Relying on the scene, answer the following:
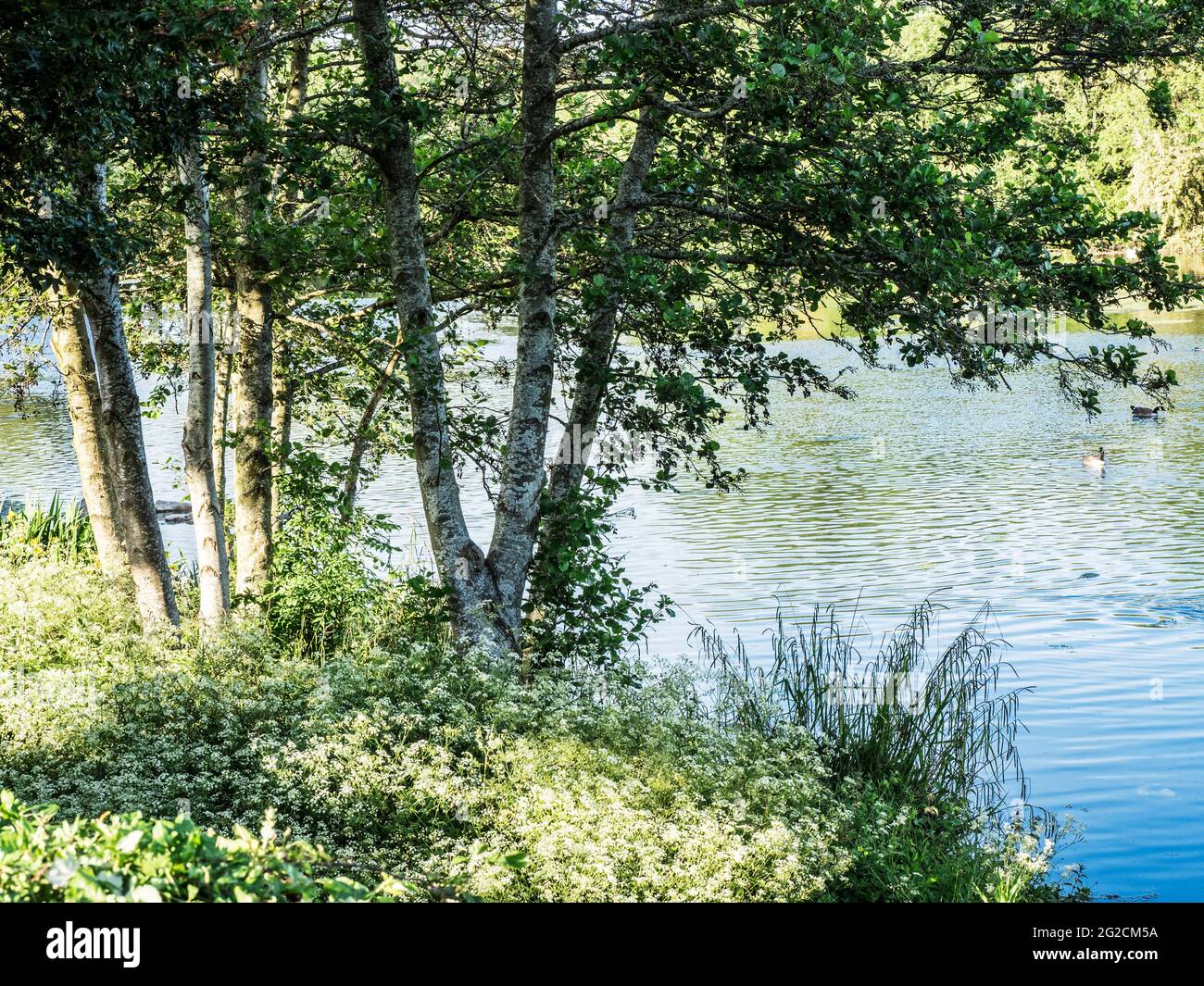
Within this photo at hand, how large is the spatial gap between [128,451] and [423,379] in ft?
9.36

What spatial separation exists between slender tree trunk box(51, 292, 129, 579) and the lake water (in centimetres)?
85

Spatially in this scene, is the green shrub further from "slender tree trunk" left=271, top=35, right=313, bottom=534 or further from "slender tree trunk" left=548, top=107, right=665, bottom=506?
"slender tree trunk" left=271, top=35, right=313, bottom=534

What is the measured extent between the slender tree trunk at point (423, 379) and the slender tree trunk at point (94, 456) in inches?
161

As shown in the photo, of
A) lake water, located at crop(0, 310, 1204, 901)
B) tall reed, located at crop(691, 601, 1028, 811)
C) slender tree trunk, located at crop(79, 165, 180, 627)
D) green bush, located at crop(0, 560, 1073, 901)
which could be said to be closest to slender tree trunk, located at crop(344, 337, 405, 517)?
slender tree trunk, located at crop(79, 165, 180, 627)

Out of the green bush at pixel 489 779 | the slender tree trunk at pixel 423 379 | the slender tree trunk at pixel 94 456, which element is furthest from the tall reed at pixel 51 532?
the slender tree trunk at pixel 423 379

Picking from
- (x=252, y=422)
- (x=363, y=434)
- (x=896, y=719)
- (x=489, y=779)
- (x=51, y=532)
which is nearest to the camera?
(x=489, y=779)

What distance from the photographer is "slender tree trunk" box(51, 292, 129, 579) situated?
12.2 m

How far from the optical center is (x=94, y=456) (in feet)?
41.3

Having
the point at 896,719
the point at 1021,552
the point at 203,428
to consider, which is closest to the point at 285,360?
the point at 203,428

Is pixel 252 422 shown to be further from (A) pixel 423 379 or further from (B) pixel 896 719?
(B) pixel 896 719

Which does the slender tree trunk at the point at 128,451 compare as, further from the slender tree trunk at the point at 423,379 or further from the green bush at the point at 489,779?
the slender tree trunk at the point at 423,379

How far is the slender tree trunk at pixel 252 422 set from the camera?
12820 millimetres

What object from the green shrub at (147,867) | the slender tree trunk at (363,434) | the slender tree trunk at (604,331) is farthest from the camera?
the slender tree trunk at (363,434)
